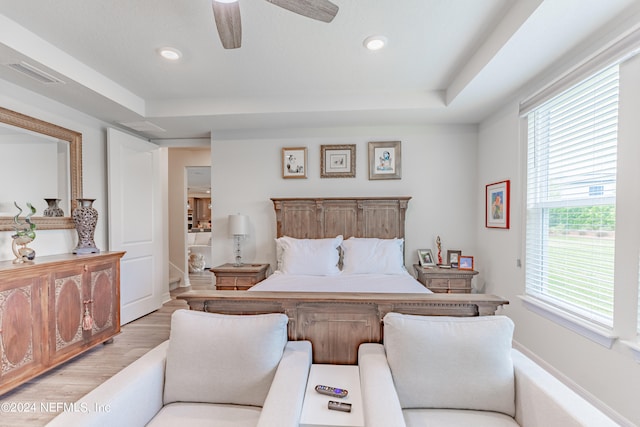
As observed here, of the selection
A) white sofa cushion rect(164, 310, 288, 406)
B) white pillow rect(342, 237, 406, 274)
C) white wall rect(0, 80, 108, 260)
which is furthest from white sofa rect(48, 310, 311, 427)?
white wall rect(0, 80, 108, 260)

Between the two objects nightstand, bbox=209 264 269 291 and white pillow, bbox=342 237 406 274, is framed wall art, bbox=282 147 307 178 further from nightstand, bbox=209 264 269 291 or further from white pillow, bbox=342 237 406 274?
nightstand, bbox=209 264 269 291

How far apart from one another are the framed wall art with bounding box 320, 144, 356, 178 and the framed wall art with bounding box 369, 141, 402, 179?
24cm

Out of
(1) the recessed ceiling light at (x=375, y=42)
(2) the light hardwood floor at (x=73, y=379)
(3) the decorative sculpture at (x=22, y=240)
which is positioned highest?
(1) the recessed ceiling light at (x=375, y=42)

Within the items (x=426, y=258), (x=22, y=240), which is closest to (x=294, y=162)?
(x=426, y=258)

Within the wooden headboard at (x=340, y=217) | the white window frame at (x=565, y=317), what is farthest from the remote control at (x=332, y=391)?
the wooden headboard at (x=340, y=217)

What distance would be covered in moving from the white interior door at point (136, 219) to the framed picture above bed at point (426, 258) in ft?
11.5

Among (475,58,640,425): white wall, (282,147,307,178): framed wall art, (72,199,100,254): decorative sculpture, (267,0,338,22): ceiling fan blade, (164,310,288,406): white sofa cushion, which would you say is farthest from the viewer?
(282,147,307,178): framed wall art

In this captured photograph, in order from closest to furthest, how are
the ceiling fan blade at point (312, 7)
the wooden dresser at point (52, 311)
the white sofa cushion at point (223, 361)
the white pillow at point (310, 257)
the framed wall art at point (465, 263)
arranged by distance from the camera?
the white sofa cushion at point (223, 361), the ceiling fan blade at point (312, 7), the wooden dresser at point (52, 311), the white pillow at point (310, 257), the framed wall art at point (465, 263)

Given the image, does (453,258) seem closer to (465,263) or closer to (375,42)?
(465,263)

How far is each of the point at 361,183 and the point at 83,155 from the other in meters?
3.21

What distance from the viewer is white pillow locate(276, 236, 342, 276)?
10.3ft

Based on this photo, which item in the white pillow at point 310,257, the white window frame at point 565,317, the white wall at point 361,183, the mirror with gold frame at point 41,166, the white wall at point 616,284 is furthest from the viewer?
the white wall at point 361,183

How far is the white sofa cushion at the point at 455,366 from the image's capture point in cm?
128

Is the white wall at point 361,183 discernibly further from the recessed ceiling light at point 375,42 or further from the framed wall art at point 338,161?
the recessed ceiling light at point 375,42
